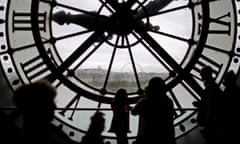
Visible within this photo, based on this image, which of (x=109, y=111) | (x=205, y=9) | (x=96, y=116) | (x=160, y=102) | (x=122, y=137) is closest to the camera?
(x=96, y=116)

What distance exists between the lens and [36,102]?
3.27ft

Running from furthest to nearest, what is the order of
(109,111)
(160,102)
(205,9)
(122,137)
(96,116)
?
(205,9) < (109,111) < (122,137) < (160,102) < (96,116)

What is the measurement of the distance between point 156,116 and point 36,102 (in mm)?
845

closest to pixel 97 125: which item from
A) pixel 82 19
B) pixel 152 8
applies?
pixel 82 19

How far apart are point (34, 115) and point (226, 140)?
3.88 ft

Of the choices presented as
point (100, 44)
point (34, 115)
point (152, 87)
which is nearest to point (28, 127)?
point (34, 115)

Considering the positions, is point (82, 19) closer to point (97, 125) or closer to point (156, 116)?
point (156, 116)

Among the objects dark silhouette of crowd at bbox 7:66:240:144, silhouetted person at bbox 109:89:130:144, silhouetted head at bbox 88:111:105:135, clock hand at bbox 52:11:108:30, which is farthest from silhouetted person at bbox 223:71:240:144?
clock hand at bbox 52:11:108:30

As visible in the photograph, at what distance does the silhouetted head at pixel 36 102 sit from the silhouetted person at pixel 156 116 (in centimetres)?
77

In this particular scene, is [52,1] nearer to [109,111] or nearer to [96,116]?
[109,111]

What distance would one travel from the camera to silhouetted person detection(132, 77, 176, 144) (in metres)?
1.69

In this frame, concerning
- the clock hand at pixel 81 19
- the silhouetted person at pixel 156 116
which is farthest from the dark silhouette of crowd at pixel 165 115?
the clock hand at pixel 81 19

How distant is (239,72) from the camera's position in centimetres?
225

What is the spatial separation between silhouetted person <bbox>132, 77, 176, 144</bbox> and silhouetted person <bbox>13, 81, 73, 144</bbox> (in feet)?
2.52
